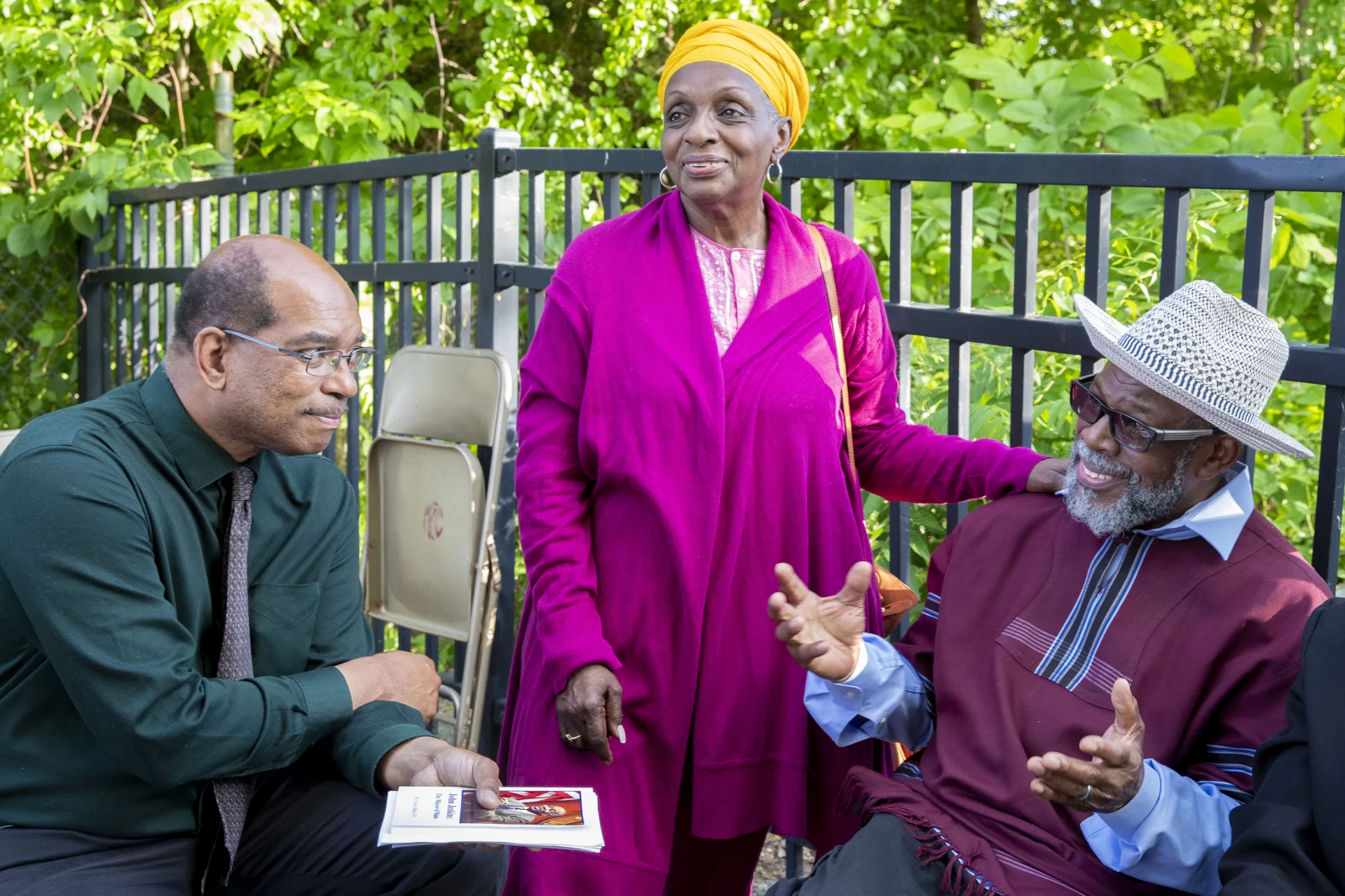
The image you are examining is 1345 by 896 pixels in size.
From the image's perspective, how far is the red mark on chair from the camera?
4348mm

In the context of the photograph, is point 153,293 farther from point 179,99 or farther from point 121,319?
point 179,99

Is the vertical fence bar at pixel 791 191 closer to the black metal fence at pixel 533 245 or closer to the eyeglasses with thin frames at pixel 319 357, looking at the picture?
the black metal fence at pixel 533 245

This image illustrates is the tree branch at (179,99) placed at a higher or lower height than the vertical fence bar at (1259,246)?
higher

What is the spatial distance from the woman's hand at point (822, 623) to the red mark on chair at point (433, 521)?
2106 millimetres

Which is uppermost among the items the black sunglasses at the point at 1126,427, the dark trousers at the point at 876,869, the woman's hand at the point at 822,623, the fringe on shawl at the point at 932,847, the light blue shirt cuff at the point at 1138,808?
the black sunglasses at the point at 1126,427

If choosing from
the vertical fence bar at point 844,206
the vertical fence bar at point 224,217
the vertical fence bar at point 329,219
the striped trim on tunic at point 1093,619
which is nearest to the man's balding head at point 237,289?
the vertical fence bar at point 844,206

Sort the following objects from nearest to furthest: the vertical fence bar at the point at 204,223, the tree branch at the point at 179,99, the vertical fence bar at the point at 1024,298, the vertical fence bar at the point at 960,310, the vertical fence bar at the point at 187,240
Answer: the vertical fence bar at the point at 1024,298, the vertical fence bar at the point at 960,310, the vertical fence bar at the point at 204,223, the vertical fence bar at the point at 187,240, the tree branch at the point at 179,99

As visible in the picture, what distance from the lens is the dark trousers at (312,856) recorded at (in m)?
2.56

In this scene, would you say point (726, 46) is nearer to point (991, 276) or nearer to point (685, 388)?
point (685, 388)

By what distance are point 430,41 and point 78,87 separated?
101 inches

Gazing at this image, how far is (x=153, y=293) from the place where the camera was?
7.02m

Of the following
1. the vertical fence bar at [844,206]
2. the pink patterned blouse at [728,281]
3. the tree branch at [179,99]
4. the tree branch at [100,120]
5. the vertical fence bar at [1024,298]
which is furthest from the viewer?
the tree branch at [179,99]

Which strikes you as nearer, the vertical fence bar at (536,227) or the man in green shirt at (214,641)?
the man in green shirt at (214,641)

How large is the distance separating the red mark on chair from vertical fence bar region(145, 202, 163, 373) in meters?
3.26
